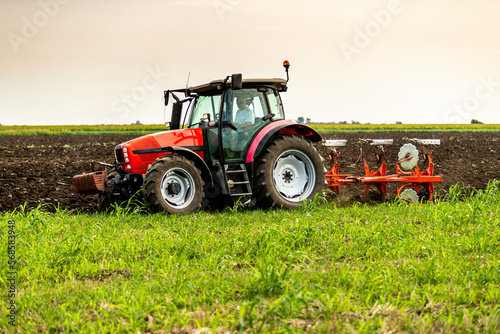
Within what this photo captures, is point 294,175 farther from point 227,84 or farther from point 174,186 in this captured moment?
point 174,186

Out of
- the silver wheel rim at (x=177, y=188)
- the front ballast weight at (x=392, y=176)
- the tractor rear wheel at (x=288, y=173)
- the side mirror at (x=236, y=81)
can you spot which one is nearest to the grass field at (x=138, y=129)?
the front ballast weight at (x=392, y=176)

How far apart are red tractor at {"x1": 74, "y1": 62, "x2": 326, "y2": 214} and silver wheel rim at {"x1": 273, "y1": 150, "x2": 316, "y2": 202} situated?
18mm

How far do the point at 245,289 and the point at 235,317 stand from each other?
48 cm

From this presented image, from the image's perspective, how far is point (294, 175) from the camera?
9.45 m

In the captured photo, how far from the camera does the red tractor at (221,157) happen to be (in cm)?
838

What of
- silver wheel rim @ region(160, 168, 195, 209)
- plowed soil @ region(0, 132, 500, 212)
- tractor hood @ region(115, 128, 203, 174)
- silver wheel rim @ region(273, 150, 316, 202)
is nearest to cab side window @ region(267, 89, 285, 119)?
silver wheel rim @ region(273, 150, 316, 202)

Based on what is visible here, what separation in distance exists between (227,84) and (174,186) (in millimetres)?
1914

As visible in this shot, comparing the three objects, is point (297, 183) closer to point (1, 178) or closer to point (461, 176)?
point (461, 176)

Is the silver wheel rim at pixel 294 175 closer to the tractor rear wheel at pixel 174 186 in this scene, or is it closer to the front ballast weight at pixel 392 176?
the front ballast weight at pixel 392 176

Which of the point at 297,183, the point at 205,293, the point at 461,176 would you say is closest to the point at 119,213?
the point at 297,183

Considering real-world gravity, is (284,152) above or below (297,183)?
above

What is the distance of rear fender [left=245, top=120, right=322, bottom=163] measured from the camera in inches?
342

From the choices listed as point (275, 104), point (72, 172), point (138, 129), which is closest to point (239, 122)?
point (275, 104)

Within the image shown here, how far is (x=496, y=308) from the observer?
13.7ft
